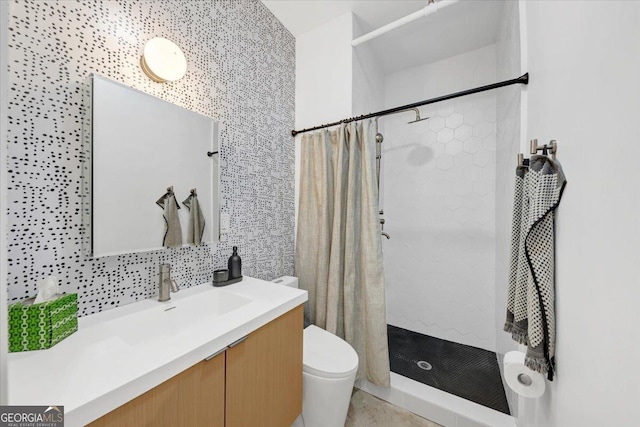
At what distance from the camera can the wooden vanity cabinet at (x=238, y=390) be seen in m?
0.57

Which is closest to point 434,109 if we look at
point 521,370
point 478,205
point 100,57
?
point 478,205

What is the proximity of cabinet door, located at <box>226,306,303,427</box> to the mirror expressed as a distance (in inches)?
23.9

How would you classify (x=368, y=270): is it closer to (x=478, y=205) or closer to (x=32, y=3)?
(x=478, y=205)

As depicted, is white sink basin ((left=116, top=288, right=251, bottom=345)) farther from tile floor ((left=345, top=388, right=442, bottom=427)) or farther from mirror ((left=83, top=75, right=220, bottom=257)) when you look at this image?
tile floor ((left=345, top=388, right=442, bottom=427))

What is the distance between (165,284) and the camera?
3.30 feet

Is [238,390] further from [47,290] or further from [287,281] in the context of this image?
[287,281]

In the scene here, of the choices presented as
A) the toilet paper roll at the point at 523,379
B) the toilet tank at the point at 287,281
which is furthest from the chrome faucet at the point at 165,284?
the toilet paper roll at the point at 523,379

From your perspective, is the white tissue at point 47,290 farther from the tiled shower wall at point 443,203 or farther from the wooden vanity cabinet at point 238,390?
the tiled shower wall at point 443,203

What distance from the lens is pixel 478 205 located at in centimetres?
200

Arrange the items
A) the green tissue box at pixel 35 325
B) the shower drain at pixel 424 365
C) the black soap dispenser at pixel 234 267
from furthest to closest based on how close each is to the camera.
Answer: the shower drain at pixel 424 365 < the black soap dispenser at pixel 234 267 < the green tissue box at pixel 35 325

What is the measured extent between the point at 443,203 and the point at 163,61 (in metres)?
2.25

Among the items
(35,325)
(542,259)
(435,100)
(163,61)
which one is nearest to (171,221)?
(35,325)

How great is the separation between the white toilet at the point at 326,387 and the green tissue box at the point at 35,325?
955 mm

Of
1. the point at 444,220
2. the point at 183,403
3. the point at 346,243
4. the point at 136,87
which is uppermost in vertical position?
the point at 136,87
